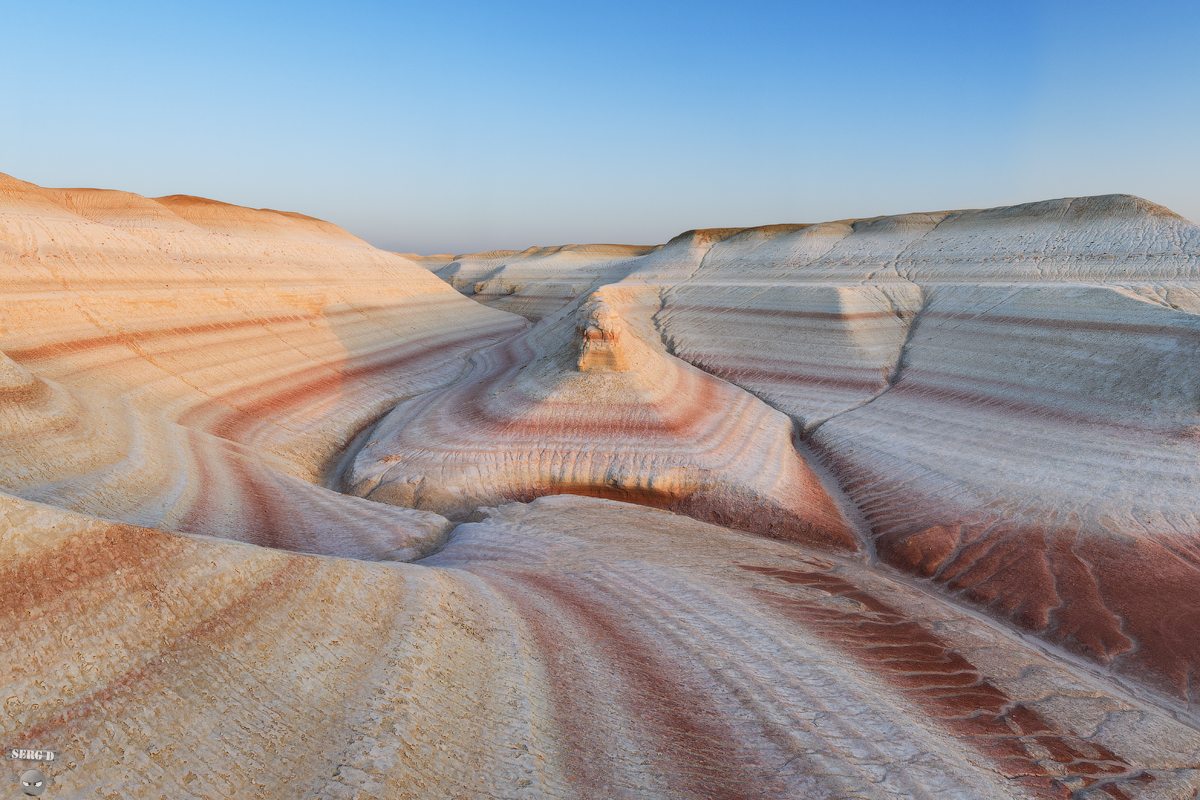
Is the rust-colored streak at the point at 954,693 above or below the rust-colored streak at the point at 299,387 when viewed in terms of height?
Result: below

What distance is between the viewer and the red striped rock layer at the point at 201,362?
7.68m

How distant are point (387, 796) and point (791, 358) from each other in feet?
62.7

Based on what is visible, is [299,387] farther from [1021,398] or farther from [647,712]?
[1021,398]

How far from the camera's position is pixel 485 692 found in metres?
4.09

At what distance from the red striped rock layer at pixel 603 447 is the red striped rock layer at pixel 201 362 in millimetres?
1986

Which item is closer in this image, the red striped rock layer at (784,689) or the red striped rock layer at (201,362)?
the red striped rock layer at (784,689)

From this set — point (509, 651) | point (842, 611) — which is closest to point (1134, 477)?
point (842, 611)

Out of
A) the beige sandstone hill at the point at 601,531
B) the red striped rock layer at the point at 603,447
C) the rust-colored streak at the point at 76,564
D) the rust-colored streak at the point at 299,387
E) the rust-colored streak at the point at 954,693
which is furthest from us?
the rust-colored streak at the point at 299,387

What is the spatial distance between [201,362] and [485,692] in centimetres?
1540

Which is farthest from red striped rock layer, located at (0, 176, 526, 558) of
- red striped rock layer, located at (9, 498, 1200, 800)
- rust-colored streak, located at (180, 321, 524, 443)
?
red striped rock layer, located at (9, 498, 1200, 800)

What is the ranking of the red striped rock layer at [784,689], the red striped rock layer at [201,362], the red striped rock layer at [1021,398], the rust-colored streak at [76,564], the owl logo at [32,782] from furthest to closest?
1. the red striped rock layer at [1021,398]
2. the red striped rock layer at [201,362]
3. the red striped rock layer at [784,689]
4. the rust-colored streak at [76,564]
5. the owl logo at [32,782]

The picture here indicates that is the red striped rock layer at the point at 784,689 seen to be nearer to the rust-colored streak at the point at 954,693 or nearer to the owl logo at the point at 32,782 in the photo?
the rust-colored streak at the point at 954,693

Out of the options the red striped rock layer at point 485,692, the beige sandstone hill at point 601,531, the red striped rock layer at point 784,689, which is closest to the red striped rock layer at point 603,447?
the beige sandstone hill at point 601,531

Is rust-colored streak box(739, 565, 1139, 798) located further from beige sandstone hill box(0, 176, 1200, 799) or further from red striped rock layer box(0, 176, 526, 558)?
red striped rock layer box(0, 176, 526, 558)
